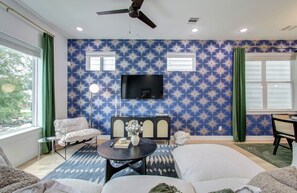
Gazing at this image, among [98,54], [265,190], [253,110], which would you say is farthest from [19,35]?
[253,110]

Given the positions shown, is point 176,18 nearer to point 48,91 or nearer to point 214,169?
point 214,169

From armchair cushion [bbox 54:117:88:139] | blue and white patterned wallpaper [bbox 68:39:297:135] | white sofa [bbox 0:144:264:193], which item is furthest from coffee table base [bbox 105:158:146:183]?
blue and white patterned wallpaper [bbox 68:39:297:135]

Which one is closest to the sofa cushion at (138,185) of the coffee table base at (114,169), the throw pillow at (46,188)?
the throw pillow at (46,188)

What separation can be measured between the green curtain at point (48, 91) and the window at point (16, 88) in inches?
7.2

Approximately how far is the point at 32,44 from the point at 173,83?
3.27 meters

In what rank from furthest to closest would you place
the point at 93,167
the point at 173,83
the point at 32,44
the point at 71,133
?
1. the point at 173,83
2. the point at 71,133
3. the point at 32,44
4. the point at 93,167

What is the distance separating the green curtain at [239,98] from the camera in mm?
4152

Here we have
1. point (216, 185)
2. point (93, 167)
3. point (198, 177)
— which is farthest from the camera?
point (93, 167)

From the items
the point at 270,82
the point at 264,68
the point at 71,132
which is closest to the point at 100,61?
the point at 71,132

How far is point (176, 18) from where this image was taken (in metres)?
3.07

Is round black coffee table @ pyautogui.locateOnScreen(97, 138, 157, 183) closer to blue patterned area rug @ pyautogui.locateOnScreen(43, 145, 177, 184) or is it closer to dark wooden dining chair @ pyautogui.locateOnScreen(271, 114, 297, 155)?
blue patterned area rug @ pyautogui.locateOnScreen(43, 145, 177, 184)

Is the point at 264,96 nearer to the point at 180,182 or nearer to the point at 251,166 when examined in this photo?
the point at 251,166

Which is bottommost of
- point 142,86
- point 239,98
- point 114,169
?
point 114,169

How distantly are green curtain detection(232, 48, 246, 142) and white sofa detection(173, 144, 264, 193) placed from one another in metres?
2.62
